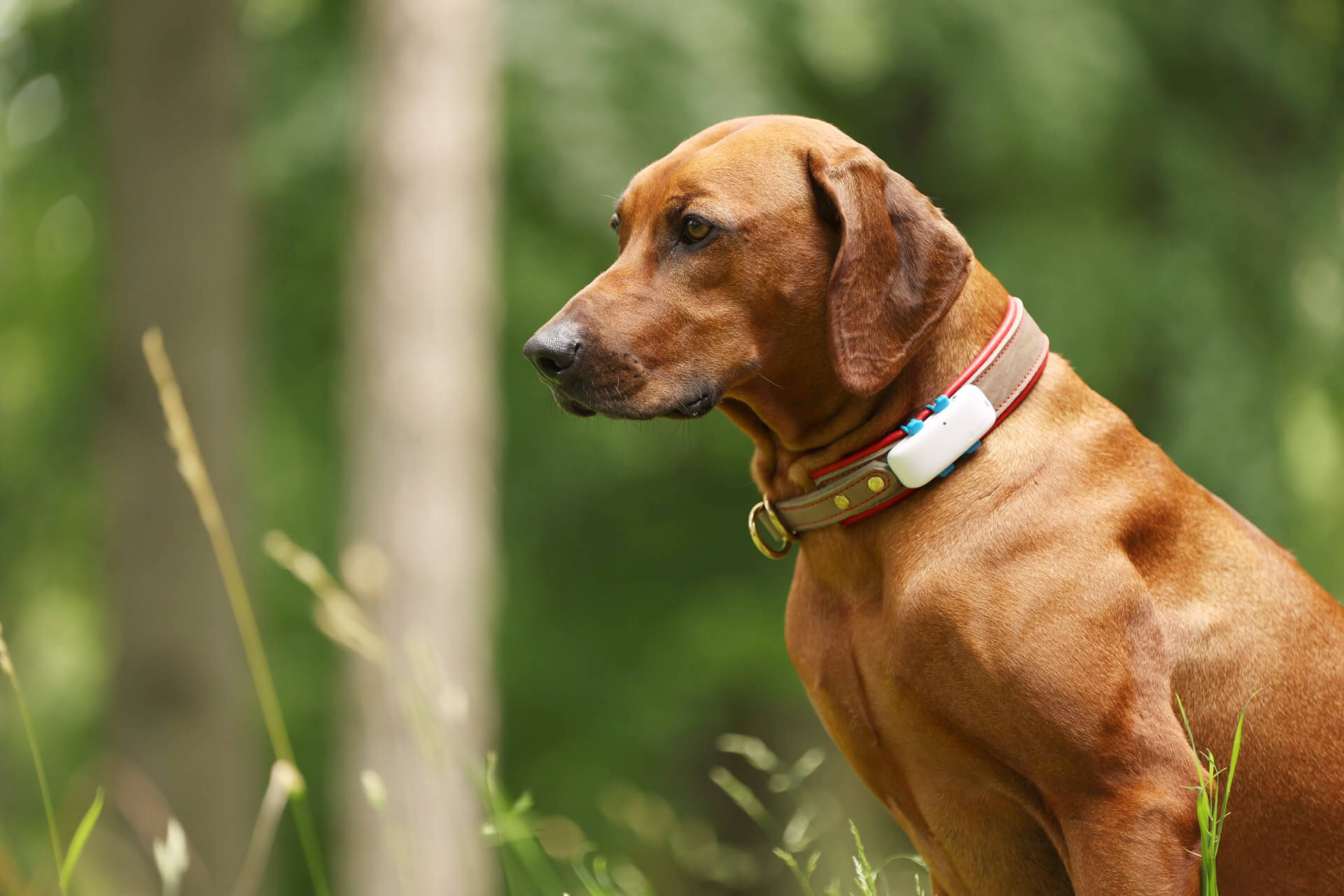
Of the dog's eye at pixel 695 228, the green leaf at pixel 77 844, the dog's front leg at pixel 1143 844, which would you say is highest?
the dog's eye at pixel 695 228

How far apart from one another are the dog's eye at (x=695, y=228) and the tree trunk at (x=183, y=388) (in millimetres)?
6451

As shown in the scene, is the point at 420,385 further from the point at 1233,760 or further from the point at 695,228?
the point at 1233,760

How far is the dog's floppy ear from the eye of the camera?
238 centimetres

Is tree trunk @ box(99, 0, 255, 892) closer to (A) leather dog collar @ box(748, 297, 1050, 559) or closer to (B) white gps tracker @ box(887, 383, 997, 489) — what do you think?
(A) leather dog collar @ box(748, 297, 1050, 559)

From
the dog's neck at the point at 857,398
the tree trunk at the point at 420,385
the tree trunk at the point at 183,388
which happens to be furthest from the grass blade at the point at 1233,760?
the tree trunk at the point at 183,388

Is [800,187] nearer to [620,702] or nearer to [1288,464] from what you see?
[1288,464]

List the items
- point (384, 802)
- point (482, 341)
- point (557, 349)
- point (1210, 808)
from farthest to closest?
point (482, 341), point (557, 349), point (384, 802), point (1210, 808)

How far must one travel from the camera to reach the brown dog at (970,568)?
216 centimetres

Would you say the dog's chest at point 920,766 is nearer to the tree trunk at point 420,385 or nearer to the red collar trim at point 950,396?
the red collar trim at point 950,396

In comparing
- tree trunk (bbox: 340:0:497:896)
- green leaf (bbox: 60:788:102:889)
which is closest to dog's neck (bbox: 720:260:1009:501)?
green leaf (bbox: 60:788:102:889)

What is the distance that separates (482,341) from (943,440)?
6610 mm

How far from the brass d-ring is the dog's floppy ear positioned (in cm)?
37

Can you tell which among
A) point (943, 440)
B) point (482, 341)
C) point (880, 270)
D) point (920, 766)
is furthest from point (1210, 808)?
point (482, 341)

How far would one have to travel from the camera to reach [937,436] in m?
2.31
